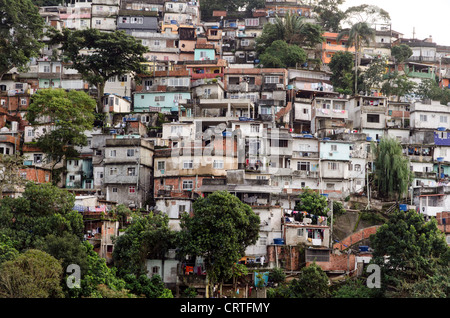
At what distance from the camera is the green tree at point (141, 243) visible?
36344mm

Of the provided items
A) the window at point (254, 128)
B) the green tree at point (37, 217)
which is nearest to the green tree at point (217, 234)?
the green tree at point (37, 217)

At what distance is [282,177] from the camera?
161ft

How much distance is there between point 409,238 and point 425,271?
1.99 meters

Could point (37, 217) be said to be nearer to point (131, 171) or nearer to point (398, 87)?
point (131, 171)

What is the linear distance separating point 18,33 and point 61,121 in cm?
1279

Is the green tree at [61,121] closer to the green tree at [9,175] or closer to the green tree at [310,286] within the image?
the green tree at [9,175]

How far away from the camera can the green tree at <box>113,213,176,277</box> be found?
119ft

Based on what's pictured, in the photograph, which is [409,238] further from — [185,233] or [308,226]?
[185,233]

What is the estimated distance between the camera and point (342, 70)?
217 ft

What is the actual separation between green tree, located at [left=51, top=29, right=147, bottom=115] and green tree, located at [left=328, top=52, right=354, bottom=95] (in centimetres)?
1988

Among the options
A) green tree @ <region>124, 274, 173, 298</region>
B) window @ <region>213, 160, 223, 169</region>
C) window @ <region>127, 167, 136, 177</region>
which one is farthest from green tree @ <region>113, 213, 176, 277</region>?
window @ <region>127, 167, 136, 177</region>

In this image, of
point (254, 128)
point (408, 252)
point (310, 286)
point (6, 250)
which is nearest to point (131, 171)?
point (254, 128)

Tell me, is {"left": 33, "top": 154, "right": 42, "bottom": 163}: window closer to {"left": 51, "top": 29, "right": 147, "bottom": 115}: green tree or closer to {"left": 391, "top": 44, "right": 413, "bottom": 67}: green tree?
{"left": 51, "top": 29, "right": 147, "bottom": 115}: green tree
